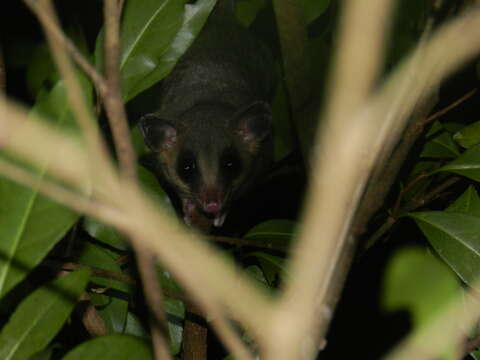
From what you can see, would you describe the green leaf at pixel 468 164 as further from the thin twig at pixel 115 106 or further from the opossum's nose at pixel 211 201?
the opossum's nose at pixel 211 201

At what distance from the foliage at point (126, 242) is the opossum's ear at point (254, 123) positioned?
0.46m

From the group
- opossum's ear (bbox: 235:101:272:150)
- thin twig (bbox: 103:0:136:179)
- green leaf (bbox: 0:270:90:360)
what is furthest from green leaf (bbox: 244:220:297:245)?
thin twig (bbox: 103:0:136:179)

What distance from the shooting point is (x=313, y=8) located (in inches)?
126

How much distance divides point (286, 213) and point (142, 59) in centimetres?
310

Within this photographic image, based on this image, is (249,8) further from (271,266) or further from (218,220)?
(271,266)

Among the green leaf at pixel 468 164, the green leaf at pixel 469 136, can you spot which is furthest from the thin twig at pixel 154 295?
the green leaf at pixel 469 136

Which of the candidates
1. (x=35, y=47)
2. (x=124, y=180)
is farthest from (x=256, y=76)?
(x=124, y=180)

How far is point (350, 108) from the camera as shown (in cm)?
49

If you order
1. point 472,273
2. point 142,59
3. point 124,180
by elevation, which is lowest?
point 472,273

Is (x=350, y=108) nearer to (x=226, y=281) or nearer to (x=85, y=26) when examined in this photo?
(x=226, y=281)

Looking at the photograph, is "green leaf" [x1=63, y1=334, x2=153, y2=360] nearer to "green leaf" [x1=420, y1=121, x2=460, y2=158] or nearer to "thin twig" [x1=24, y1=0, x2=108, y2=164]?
"thin twig" [x1=24, y1=0, x2=108, y2=164]

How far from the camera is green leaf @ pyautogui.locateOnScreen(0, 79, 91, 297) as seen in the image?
1.50 m

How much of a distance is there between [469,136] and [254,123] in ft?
7.29

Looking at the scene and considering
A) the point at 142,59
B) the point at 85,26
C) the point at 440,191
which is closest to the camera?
the point at 142,59
